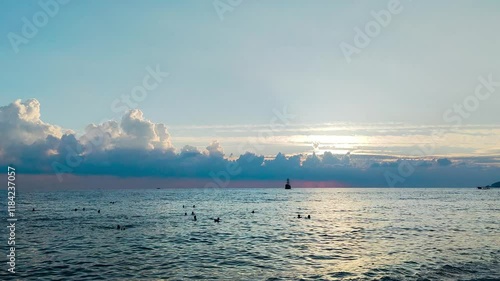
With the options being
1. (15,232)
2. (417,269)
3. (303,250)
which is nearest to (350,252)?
(303,250)

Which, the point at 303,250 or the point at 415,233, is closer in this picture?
the point at 303,250

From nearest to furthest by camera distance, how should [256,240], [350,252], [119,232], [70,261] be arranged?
[70,261] < [350,252] < [256,240] < [119,232]

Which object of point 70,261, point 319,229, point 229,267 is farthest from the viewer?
point 319,229

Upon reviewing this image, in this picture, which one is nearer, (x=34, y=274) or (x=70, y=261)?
(x=34, y=274)

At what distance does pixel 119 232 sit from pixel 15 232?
628 inches

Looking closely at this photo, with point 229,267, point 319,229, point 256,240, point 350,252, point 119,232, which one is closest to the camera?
point 229,267

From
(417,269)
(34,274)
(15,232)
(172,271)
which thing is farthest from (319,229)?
(15,232)

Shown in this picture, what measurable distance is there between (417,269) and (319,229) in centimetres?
3128

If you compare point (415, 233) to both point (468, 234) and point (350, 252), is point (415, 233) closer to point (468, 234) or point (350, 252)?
point (468, 234)

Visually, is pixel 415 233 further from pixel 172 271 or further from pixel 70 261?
pixel 70 261

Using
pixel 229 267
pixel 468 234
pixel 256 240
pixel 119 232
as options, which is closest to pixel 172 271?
pixel 229 267

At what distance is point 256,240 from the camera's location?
52125 mm

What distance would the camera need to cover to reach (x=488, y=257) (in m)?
38.9

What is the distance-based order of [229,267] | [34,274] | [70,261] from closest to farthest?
[34,274] → [229,267] → [70,261]
